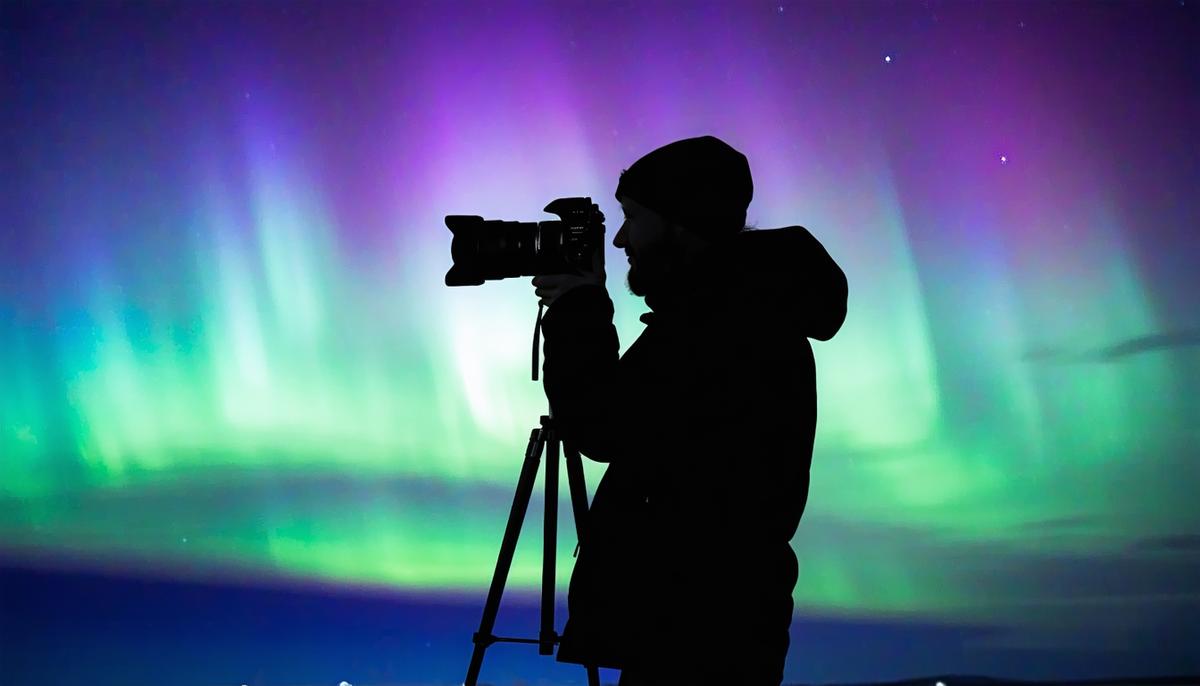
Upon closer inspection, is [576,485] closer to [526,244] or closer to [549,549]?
[549,549]

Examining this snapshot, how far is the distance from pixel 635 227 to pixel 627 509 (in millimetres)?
435

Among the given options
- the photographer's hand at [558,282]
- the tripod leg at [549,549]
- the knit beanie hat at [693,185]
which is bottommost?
the tripod leg at [549,549]

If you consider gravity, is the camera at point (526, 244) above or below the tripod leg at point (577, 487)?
above

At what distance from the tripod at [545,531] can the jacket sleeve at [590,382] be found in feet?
2.57

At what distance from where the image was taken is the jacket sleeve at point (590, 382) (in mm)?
1386

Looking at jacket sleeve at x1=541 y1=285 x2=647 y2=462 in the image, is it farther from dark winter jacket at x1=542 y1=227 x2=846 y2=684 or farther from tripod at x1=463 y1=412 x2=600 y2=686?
tripod at x1=463 y1=412 x2=600 y2=686

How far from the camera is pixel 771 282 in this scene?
136cm

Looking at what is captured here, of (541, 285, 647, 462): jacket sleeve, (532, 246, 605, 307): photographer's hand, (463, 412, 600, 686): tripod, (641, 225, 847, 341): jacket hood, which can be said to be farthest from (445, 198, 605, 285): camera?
(463, 412, 600, 686): tripod

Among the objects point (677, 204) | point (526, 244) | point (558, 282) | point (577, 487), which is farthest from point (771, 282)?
point (577, 487)

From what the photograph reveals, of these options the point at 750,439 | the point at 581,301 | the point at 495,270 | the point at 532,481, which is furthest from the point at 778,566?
the point at 532,481

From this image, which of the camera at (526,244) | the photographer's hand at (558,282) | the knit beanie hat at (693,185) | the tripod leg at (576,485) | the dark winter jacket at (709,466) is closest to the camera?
the dark winter jacket at (709,466)

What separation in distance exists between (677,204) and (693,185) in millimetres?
38

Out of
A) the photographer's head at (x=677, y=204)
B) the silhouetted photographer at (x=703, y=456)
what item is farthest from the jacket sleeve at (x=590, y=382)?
the photographer's head at (x=677, y=204)

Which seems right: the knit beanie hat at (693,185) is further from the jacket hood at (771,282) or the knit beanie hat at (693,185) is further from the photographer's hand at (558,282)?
the photographer's hand at (558,282)
